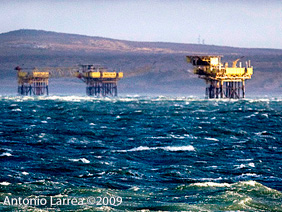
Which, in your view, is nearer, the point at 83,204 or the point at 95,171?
the point at 83,204

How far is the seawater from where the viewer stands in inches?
1007

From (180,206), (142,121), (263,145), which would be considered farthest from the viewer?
(142,121)

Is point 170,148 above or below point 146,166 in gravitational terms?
below

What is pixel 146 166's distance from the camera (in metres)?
34.8

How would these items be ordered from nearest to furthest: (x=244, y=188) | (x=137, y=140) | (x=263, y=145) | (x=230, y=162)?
(x=244, y=188), (x=230, y=162), (x=263, y=145), (x=137, y=140)

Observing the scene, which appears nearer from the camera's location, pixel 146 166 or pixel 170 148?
pixel 146 166

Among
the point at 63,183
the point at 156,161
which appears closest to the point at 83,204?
the point at 63,183

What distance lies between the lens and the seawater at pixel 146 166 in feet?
83.9

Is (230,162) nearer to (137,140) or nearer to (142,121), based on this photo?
(137,140)

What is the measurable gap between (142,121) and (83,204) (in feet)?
144

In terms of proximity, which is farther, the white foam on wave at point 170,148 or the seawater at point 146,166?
the white foam on wave at point 170,148

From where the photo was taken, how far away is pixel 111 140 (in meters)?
47.4

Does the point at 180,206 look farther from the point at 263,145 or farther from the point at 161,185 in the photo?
the point at 263,145

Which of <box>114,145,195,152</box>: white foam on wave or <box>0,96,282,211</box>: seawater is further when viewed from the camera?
<box>114,145,195,152</box>: white foam on wave
